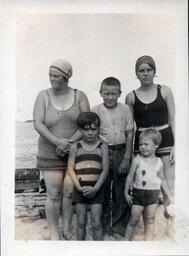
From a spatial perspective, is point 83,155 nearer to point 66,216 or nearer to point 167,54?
point 66,216

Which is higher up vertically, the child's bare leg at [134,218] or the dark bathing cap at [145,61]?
the dark bathing cap at [145,61]

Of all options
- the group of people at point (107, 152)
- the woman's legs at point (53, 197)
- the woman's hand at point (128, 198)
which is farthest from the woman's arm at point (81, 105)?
the woman's hand at point (128, 198)

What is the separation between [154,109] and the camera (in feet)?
4.04

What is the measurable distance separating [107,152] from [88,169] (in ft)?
0.23

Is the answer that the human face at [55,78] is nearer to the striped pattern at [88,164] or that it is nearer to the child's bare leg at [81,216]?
the striped pattern at [88,164]

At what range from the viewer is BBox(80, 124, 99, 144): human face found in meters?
1.22

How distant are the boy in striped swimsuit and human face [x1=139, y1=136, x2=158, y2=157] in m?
0.10

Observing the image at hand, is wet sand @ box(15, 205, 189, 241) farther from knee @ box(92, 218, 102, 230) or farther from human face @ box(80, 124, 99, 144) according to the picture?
human face @ box(80, 124, 99, 144)

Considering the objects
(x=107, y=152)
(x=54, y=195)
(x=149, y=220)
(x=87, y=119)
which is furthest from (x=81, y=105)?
(x=149, y=220)

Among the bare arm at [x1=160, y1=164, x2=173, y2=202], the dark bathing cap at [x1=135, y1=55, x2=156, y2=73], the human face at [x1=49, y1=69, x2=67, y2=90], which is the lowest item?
the bare arm at [x1=160, y1=164, x2=173, y2=202]

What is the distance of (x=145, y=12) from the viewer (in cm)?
123

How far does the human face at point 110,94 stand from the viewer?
48.3 inches

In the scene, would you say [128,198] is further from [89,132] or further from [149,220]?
[89,132]

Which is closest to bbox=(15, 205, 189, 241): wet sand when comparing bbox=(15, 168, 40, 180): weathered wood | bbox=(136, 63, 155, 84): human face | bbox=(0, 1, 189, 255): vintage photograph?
bbox=(0, 1, 189, 255): vintage photograph
